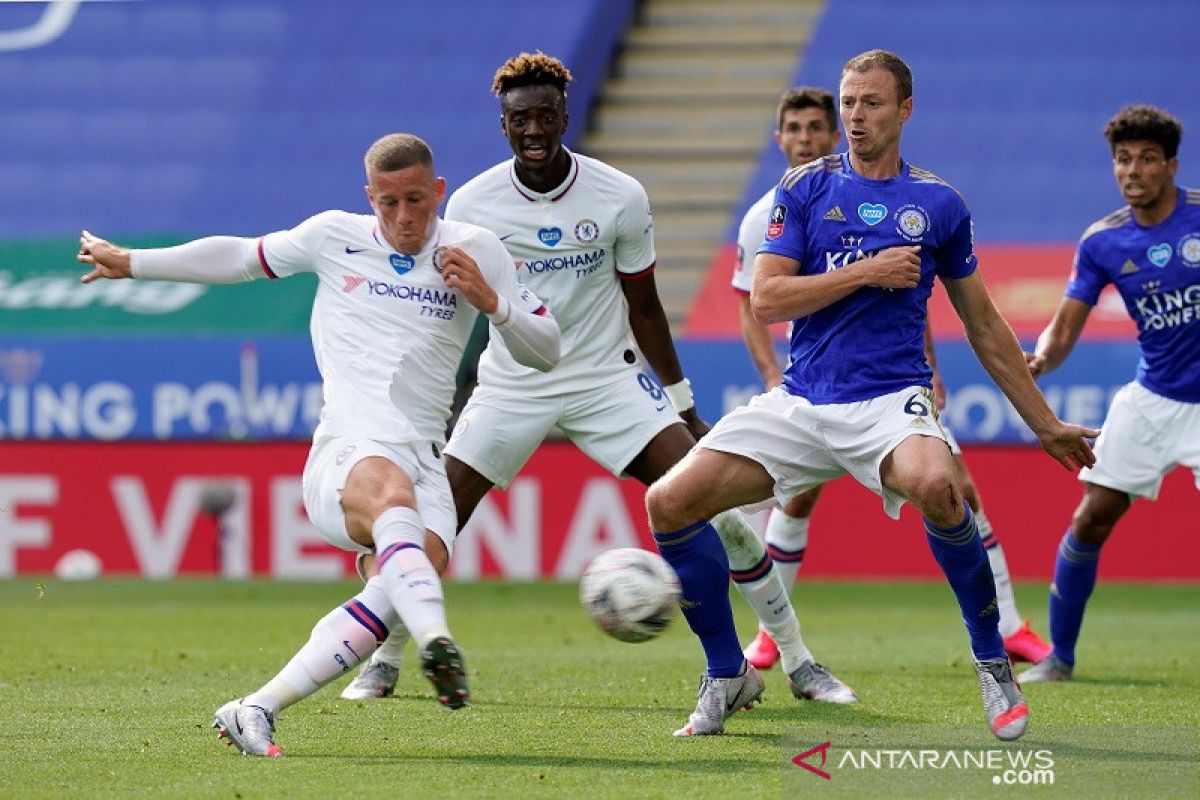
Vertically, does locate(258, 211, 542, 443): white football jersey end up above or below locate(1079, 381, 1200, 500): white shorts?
above

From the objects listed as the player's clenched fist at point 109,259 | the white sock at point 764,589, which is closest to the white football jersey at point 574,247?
the white sock at point 764,589

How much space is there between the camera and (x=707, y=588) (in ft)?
21.9

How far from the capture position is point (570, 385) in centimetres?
775

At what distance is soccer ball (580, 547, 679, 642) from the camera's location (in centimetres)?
624

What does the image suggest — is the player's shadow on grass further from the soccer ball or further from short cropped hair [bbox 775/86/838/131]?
short cropped hair [bbox 775/86/838/131]

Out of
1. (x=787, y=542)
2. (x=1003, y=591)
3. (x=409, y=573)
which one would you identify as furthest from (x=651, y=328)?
(x=1003, y=591)

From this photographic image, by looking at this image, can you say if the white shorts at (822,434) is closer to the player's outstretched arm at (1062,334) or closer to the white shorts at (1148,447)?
the player's outstretched arm at (1062,334)

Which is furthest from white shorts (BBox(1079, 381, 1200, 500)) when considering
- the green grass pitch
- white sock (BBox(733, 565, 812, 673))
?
white sock (BBox(733, 565, 812, 673))

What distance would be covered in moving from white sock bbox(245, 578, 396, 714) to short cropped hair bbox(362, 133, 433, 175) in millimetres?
1311

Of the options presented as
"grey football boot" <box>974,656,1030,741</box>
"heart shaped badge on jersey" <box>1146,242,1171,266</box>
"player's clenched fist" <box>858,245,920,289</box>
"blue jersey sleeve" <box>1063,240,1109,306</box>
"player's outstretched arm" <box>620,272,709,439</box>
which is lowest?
"grey football boot" <box>974,656,1030,741</box>

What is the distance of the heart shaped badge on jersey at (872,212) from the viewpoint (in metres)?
6.35

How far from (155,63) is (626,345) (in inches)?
516

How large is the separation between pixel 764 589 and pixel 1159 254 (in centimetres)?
225

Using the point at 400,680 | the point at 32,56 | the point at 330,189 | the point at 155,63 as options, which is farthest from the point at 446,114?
the point at 400,680
